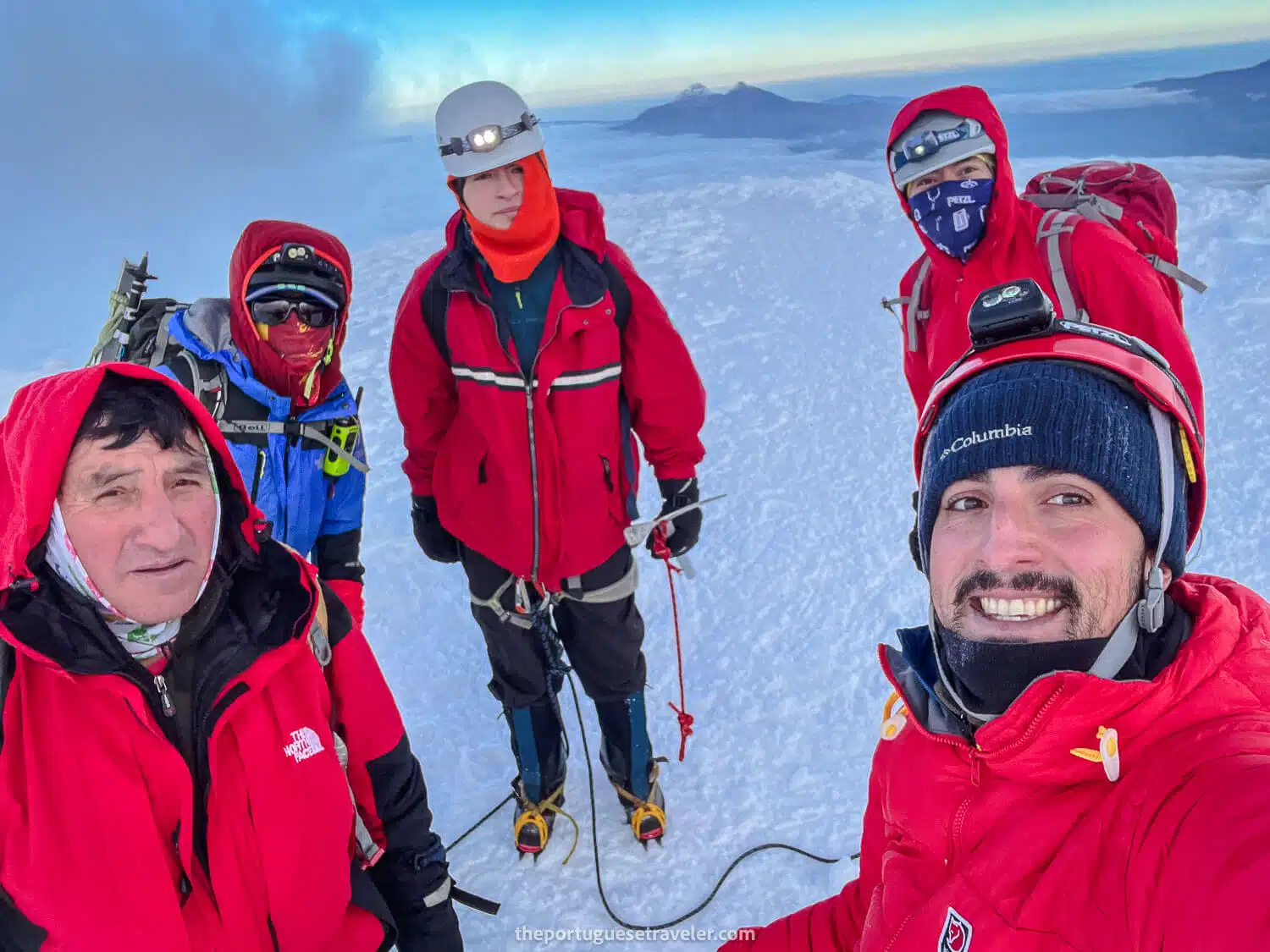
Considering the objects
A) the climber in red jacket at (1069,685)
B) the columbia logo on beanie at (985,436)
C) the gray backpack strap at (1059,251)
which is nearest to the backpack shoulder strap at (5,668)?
the climber in red jacket at (1069,685)

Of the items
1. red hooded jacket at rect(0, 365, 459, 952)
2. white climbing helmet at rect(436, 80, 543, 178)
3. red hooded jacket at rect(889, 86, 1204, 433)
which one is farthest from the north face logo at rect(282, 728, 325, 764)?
red hooded jacket at rect(889, 86, 1204, 433)

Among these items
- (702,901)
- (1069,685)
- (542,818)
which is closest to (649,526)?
(542,818)

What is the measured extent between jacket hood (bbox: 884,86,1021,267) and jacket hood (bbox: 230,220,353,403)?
2.00 metres

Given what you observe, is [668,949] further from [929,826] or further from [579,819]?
[929,826]

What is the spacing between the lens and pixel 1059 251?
9.16ft

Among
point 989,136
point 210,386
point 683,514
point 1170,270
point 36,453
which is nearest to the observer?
point 36,453

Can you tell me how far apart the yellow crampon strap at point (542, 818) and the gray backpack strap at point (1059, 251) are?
2405 mm

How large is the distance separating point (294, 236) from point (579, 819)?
2.27m

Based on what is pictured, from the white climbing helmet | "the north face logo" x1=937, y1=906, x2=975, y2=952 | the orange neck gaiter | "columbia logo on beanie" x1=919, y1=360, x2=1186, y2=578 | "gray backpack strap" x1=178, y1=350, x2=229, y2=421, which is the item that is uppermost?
the white climbing helmet

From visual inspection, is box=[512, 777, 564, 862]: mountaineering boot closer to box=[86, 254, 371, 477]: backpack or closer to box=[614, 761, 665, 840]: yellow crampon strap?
box=[614, 761, 665, 840]: yellow crampon strap

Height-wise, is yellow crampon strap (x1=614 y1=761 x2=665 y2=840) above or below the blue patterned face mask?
below

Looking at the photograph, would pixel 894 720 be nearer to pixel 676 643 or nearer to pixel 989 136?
pixel 676 643

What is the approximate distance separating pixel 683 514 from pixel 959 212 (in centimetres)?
138

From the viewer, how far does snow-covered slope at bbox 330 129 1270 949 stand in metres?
3.20
